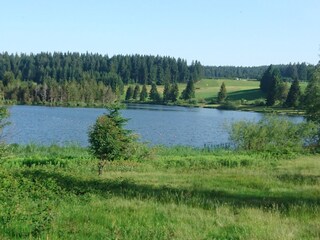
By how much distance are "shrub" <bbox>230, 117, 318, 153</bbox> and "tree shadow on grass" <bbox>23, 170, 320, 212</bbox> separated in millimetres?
26942

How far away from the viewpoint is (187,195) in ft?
44.5

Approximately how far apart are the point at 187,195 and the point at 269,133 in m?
30.2

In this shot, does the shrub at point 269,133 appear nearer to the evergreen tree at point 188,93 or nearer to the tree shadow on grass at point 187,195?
the tree shadow on grass at point 187,195

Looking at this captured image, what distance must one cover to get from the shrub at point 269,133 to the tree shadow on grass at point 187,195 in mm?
26942

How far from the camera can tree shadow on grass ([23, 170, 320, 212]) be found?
41.0ft

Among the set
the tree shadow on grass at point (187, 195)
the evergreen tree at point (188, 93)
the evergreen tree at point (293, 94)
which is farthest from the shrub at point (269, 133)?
the evergreen tree at point (188, 93)

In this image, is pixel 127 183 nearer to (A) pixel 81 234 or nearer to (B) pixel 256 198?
(B) pixel 256 198

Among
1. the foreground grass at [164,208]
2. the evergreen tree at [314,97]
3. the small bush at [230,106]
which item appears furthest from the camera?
the small bush at [230,106]

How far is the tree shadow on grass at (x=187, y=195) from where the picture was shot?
12.5 m

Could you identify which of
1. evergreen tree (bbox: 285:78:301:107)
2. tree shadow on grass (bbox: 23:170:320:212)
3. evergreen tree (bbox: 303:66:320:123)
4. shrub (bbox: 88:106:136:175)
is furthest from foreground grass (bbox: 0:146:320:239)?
evergreen tree (bbox: 285:78:301:107)

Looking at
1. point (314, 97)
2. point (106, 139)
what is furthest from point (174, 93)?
point (106, 139)

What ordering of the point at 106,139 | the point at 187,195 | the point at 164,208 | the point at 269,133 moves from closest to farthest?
1. the point at 164,208
2. the point at 187,195
3. the point at 106,139
4. the point at 269,133

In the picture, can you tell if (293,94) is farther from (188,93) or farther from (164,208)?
(164,208)

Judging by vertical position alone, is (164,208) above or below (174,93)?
above
